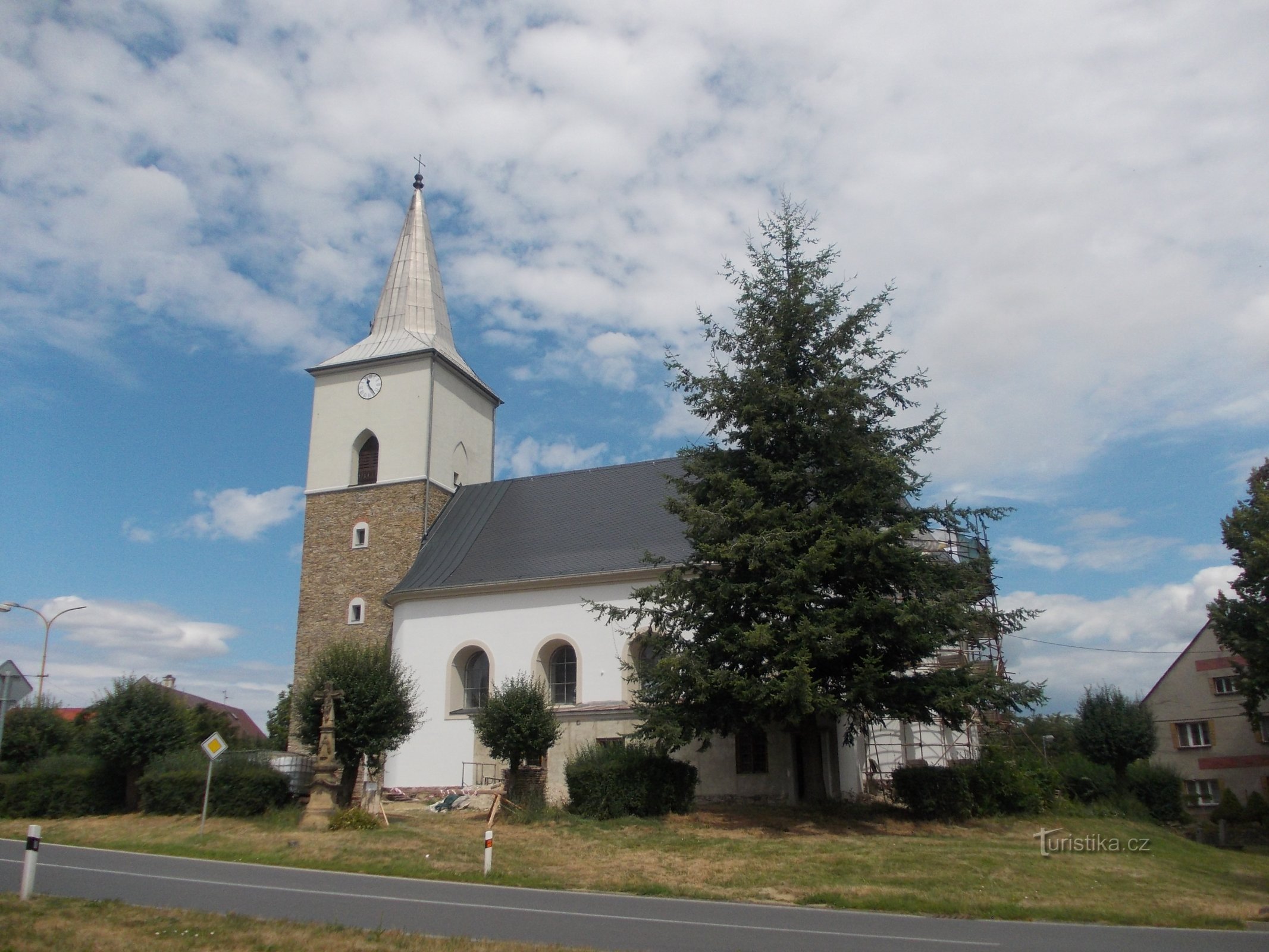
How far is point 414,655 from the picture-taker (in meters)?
29.2

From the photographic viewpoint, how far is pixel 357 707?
22.2 meters

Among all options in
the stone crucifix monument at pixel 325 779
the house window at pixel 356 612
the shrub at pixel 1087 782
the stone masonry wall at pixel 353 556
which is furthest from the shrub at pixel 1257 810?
the house window at pixel 356 612

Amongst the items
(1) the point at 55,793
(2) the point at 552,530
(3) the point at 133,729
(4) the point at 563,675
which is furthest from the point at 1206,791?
(1) the point at 55,793

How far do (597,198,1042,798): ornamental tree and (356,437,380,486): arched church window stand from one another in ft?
46.6

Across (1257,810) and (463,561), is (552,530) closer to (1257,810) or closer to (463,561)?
(463,561)

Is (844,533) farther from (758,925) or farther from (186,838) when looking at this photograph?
(186,838)

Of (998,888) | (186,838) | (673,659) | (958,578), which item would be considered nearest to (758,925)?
(998,888)

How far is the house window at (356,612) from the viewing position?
3114 cm

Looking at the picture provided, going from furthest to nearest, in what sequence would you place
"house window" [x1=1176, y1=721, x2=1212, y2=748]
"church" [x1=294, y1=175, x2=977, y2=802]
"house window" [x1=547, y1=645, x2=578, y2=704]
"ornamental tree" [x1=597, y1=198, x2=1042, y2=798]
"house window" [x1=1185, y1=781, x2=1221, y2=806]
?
"house window" [x1=1176, y1=721, x2=1212, y2=748] < "house window" [x1=1185, y1=781, x2=1221, y2=806] < "house window" [x1=547, y1=645, x2=578, y2=704] < "church" [x1=294, y1=175, x2=977, y2=802] < "ornamental tree" [x1=597, y1=198, x2=1042, y2=798]

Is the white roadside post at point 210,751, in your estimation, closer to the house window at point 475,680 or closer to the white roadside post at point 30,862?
the house window at point 475,680

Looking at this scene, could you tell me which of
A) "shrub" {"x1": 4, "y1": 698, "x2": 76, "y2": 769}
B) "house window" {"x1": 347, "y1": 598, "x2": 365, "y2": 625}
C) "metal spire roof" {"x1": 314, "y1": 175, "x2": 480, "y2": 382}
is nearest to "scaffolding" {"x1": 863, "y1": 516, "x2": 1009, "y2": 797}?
"house window" {"x1": 347, "y1": 598, "x2": 365, "y2": 625}

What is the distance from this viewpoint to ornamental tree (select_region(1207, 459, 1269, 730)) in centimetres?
2706

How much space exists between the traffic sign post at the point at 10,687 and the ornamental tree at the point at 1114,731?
2967 cm

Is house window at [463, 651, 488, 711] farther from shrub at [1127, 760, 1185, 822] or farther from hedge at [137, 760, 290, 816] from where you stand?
shrub at [1127, 760, 1185, 822]
